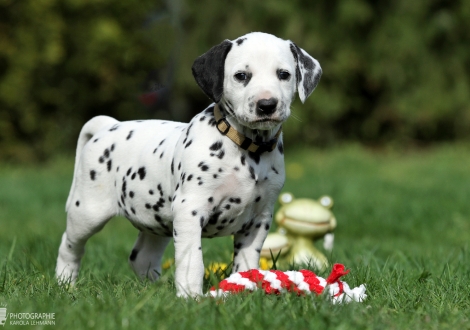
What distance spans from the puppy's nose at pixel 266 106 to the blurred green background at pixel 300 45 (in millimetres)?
10782

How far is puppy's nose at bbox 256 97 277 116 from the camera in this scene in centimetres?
352

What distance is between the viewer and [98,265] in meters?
5.41

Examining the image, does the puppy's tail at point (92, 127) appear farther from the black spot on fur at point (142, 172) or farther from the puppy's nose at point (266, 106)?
the puppy's nose at point (266, 106)

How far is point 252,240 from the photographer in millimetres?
4043

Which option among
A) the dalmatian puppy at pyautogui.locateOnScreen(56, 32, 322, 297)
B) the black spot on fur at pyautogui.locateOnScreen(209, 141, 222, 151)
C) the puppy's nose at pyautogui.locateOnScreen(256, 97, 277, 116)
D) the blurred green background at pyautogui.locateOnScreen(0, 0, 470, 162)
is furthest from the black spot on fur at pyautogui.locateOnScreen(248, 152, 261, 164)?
the blurred green background at pyautogui.locateOnScreen(0, 0, 470, 162)

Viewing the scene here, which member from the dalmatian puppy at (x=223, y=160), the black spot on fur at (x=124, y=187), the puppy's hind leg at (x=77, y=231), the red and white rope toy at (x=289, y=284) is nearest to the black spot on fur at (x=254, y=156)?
the dalmatian puppy at (x=223, y=160)

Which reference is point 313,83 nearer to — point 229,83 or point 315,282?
point 229,83

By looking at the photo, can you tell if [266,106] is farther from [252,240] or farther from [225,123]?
[252,240]

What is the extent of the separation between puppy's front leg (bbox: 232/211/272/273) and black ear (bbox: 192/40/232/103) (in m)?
0.82

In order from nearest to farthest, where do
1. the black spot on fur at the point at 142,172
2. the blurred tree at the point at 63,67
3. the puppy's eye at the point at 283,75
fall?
1. the puppy's eye at the point at 283,75
2. the black spot on fur at the point at 142,172
3. the blurred tree at the point at 63,67

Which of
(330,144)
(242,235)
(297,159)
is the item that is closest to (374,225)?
(242,235)

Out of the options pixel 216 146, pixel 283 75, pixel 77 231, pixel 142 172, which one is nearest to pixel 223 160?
pixel 216 146

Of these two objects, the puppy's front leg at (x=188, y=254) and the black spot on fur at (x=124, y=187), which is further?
the black spot on fur at (x=124, y=187)

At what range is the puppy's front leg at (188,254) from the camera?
3.62 m
